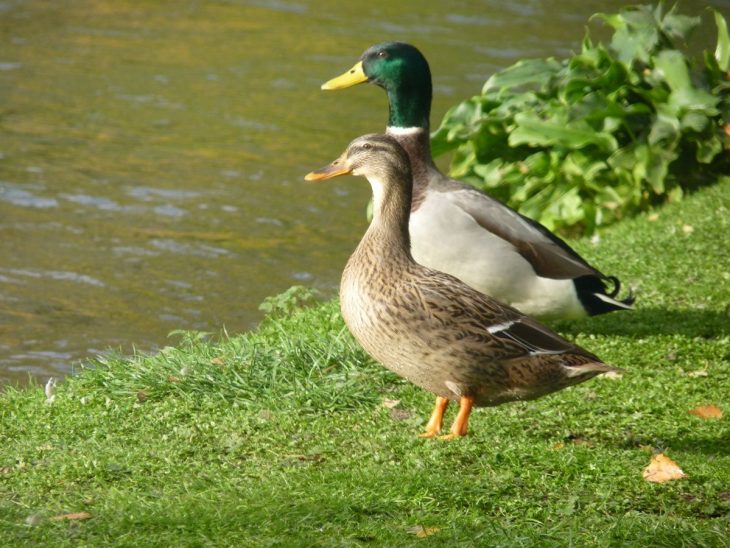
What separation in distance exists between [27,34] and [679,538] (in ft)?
39.3

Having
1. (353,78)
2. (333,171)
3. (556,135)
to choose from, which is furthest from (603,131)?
(333,171)

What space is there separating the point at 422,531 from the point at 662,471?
1.08 m

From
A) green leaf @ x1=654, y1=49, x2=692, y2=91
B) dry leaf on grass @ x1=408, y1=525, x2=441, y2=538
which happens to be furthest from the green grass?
green leaf @ x1=654, y1=49, x2=692, y2=91

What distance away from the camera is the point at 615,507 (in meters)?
4.18

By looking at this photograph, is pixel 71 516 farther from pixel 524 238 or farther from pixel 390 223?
pixel 524 238

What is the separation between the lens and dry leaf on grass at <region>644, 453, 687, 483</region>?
4406 mm

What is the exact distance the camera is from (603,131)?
873 centimetres

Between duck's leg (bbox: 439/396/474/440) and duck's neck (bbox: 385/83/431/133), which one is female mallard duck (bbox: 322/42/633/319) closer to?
duck's neck (bbox: 385/83/431/133)

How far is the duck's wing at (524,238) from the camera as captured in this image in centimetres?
618

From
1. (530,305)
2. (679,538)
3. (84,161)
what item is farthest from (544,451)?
(84,161)

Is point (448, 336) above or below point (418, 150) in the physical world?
below

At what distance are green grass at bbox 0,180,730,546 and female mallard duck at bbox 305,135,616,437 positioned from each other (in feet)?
0.89

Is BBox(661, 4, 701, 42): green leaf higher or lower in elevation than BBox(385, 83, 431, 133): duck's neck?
higher

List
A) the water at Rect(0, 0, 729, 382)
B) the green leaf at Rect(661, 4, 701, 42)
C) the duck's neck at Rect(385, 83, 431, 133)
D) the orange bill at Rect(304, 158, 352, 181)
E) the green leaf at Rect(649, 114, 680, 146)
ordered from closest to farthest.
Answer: the orange bill at Rect(304, 158, 352, 181) → the duck's neck at Rect(385, 83, 431, 133) → the water at Rect(0, 0, 729, 382) → the green leaf at Rect(649, 114, 680, 146) → the green leaf at Rect(661, 4, 701, 42)
